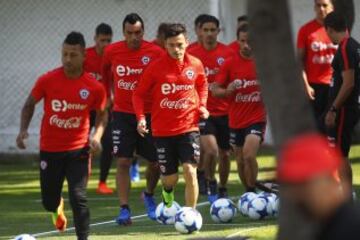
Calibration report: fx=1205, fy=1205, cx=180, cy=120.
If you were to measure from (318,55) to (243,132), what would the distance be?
1.48 metres

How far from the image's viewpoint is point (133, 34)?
45.3ft

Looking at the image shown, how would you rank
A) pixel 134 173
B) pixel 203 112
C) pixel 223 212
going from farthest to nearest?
pixel 134 173
pixel 223 212
pixel 203 112

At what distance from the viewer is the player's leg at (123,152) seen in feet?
42.5

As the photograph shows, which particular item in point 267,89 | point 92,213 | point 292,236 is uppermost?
point 267,89

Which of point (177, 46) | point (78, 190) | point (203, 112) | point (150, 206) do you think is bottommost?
point (150, 206)

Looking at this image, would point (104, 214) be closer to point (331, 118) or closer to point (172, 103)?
point (172, 103)

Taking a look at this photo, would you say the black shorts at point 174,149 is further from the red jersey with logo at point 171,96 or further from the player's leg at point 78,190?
the player's leg at point 78,190

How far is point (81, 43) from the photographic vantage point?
11.4 meters

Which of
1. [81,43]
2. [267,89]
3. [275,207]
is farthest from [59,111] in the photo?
[267,89]

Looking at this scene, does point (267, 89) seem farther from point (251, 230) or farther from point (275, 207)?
point (275, 207)

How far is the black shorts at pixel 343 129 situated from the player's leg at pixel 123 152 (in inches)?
87.2

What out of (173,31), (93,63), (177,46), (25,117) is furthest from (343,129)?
(93,63)

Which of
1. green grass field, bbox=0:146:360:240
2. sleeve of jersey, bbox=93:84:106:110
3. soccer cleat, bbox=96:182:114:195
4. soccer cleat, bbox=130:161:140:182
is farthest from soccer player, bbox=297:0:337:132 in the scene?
sleeve of jersey, bbox=93:84:106:110

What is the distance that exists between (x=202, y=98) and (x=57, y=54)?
934 cm
